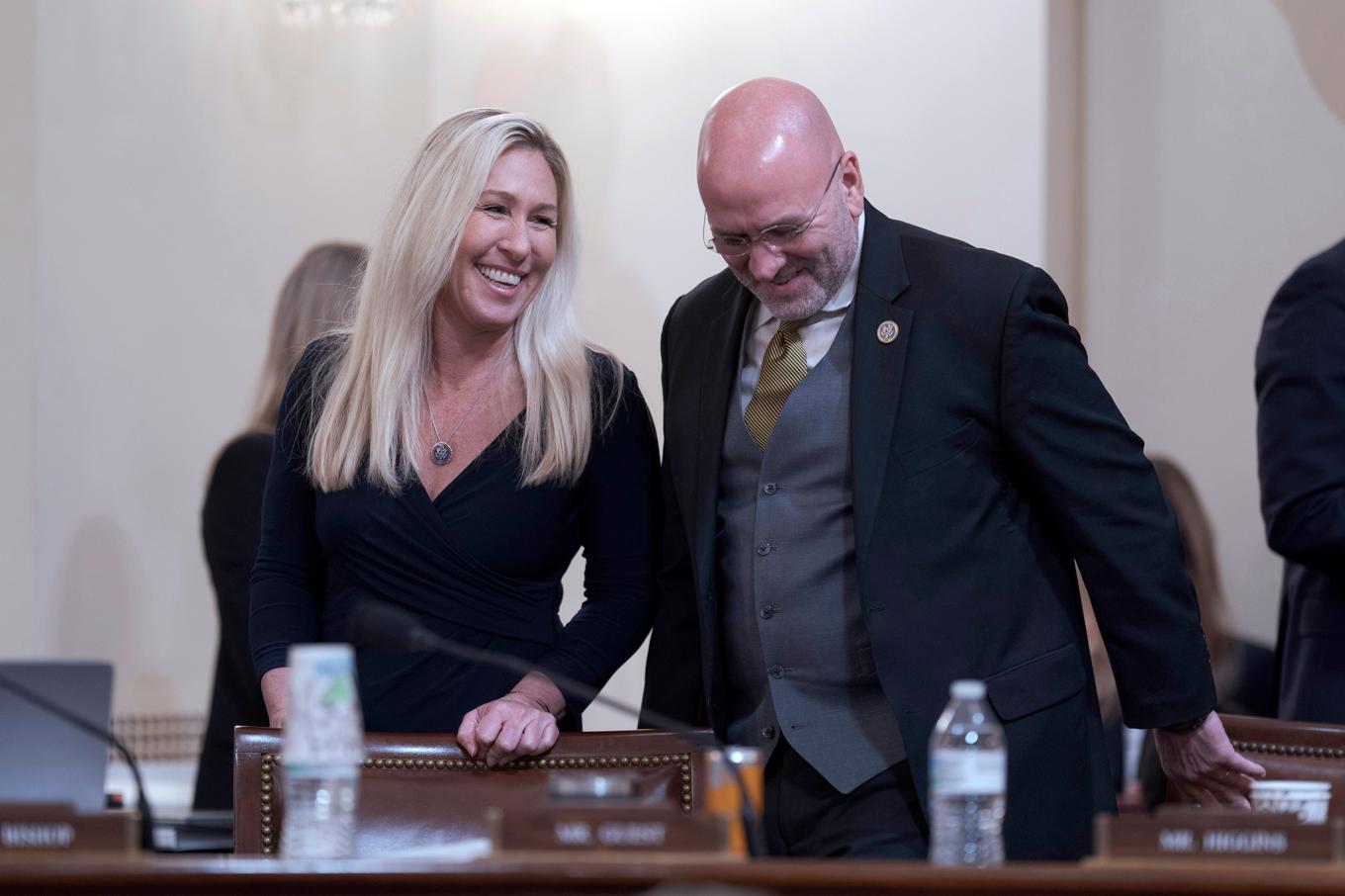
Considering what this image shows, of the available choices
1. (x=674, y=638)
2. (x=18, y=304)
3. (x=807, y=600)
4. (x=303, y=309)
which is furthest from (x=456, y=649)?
(x=18, y=304)

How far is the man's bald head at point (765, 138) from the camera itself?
2309 millimetres

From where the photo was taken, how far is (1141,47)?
413 centimetres

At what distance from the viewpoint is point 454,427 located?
261cm

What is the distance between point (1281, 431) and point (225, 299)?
3180 mm

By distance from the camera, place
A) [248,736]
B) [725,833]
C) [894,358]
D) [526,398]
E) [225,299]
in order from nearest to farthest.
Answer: [725,833] < [248,736] < [894,358] < [526,398] < [225,299]

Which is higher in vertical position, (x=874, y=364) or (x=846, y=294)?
(x=846, y=294)

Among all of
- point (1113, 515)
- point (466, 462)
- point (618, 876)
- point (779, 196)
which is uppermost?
point (779, 196)

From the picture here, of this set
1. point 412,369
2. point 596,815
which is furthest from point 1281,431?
point 596,815

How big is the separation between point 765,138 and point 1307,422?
1071mm

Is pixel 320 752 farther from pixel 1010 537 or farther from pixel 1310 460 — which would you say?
pixel 1310 460

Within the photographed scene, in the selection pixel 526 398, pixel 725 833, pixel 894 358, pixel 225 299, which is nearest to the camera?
pixel 725 833

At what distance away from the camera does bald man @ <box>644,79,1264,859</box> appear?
88.5 inches

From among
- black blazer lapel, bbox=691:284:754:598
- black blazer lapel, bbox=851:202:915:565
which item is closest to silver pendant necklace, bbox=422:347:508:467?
black blazer lapel, bbox=691:284:754:598

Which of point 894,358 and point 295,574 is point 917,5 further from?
point 295,574
